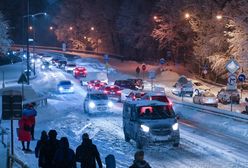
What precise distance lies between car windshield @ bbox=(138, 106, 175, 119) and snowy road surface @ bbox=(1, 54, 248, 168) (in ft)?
4.38

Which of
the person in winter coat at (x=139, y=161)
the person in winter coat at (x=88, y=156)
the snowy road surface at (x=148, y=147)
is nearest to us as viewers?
the person in winter coat at (x=139, y=161)

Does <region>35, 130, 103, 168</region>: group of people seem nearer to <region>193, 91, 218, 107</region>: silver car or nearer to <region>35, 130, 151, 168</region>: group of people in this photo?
<region>35, 130, 151, 168</region>: group of people

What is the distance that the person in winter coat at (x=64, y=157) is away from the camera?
12.8 metres

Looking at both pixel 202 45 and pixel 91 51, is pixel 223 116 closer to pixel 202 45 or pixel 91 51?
pixel 202 45

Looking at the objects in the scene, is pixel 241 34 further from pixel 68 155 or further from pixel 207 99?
pixel 68 155

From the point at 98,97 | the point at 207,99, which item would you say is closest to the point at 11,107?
the point at 98,97

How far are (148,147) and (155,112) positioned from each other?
5.10ft

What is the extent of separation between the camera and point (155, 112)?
23.8 metres

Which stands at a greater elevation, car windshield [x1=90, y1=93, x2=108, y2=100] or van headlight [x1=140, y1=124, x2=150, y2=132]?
car windshield [x1=90, y1=93, x2=108, y2=100]

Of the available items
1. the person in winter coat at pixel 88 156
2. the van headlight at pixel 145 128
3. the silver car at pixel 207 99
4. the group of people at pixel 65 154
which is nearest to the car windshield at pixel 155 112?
the van headlight at pixel 145 128

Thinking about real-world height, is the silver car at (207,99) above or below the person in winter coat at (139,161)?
below

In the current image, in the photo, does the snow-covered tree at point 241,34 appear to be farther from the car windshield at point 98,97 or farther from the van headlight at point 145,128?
the van headlight at point 145,128

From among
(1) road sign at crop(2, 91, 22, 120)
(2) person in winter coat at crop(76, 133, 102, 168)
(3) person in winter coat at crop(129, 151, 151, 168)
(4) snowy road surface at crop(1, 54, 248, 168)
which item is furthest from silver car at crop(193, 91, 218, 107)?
(3) person in winter coat at crop(129, 151, 151, 168)

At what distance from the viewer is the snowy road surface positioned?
66.9 feet
